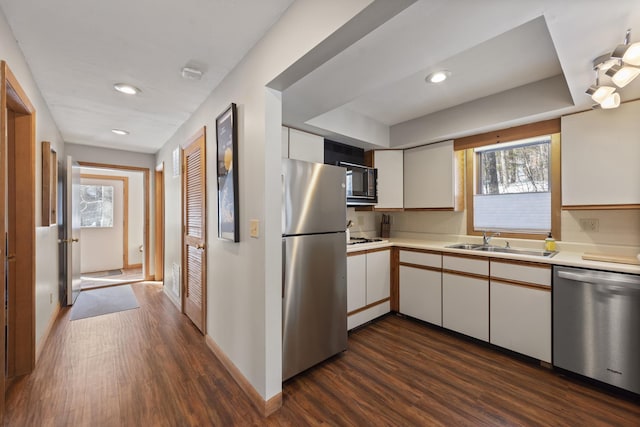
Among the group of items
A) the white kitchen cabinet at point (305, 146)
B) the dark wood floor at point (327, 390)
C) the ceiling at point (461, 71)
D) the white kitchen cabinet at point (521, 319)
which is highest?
the ceiling at point (461, 71)

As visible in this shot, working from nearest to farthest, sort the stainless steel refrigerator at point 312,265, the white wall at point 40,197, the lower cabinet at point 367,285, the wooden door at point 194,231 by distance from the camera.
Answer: the white wall at point 40,197
the stainless steel refrigerator at point 312,265
the wooden door at point 194,231
the lower cabinet at point 367,285

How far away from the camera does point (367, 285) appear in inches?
116

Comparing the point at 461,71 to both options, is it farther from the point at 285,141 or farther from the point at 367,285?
the point at 367,285

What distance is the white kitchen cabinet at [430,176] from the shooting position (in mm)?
3202

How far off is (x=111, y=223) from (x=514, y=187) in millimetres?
7126

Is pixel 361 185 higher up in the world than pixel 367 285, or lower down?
higher up

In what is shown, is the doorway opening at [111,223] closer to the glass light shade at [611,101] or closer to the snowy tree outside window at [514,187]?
the snowy tree outside window at [514,187]

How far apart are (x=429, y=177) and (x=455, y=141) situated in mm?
488

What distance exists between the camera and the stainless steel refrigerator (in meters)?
2.02

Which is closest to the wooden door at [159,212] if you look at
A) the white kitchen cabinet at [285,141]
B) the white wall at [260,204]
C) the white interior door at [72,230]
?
the white interior door at [72,230]

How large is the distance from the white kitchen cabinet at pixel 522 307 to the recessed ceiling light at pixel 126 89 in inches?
136

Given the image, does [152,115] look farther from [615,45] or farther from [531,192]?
[531,192]

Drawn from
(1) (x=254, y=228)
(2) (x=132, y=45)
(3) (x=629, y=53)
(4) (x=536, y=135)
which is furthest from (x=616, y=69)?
(2) (x=132, y=45)

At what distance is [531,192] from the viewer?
283cm
